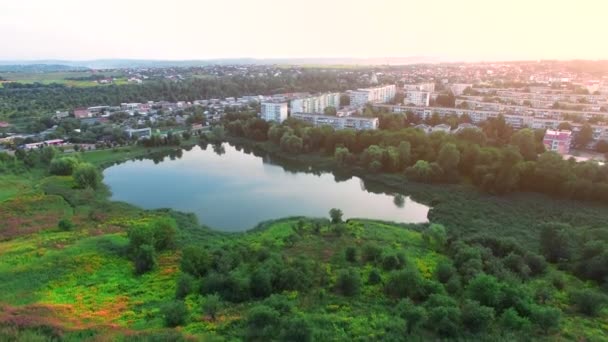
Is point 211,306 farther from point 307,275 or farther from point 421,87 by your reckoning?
point 421,87

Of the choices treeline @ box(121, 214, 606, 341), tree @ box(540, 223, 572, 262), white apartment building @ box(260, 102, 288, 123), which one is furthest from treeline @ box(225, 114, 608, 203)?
treeline @ box(121, 214, 606, 341)

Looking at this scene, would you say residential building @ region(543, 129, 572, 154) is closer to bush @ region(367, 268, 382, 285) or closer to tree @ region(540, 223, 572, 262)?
tree @ region(540, 223, 572, 262)

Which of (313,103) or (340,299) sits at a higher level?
(313,103)

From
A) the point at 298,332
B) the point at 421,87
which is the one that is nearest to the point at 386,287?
the point at 298,332

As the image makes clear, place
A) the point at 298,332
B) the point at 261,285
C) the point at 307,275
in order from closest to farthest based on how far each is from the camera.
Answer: the point at 298,332 → the point at 261,285 → the point at 307,275

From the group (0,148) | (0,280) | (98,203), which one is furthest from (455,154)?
(0,148)

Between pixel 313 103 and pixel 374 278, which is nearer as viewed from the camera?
pixel 374 278

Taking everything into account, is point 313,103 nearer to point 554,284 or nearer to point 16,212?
point 16,212
